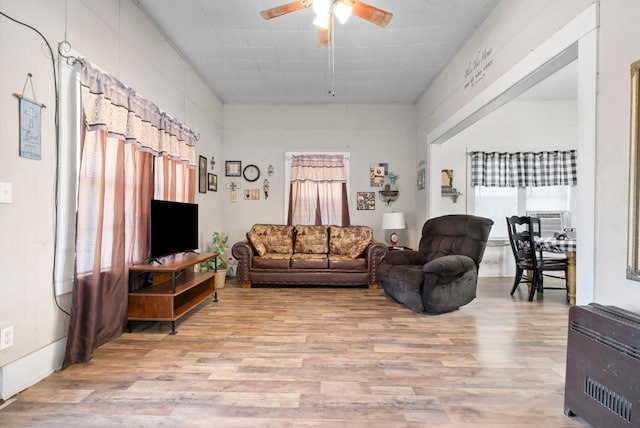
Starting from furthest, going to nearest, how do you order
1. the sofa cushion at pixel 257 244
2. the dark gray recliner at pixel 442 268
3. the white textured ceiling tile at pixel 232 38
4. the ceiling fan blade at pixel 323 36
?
1. the sofa cushion at pixel 257 244
2. the white textured ceiling tile at pixel 232 38
3. the dark gray recliner at pixel 442 268
4. the ceiling fan blade at pixel 323 36

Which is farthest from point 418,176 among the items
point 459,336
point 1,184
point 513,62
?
point 1,184

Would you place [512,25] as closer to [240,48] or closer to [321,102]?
[240,48]

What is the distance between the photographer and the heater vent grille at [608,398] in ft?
4.40

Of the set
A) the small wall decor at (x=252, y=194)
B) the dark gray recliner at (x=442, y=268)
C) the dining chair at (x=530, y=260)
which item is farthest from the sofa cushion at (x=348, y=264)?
the dining chair at (x=530, y=260)

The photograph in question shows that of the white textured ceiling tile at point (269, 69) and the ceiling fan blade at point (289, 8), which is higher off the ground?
the white textured ceiling tile at point (269, 69)

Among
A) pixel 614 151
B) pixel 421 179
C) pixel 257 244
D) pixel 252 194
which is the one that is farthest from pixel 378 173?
pixel 614 151

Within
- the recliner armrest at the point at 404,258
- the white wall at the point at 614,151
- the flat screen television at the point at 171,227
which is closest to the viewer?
the white wall at the point at 614,151

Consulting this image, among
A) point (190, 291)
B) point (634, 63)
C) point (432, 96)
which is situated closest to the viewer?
point (634, 63)

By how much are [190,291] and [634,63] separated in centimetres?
386

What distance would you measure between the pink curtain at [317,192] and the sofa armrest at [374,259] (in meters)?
1.03

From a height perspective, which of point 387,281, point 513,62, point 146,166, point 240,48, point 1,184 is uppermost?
point 240,48

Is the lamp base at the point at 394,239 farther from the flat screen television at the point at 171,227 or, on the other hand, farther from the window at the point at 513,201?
the flat screen television at the point at 171,227

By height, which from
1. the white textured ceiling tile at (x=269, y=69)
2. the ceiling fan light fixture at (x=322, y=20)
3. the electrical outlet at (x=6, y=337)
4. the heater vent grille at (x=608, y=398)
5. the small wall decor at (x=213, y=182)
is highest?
the white textured ceiling tile at (x=269, y=69)

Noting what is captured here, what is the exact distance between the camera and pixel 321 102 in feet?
17.7
